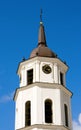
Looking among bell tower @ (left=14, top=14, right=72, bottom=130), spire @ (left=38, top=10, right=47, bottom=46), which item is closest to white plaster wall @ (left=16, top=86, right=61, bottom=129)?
bell tower @ (left=14, top=14, right=72, bottom=130)

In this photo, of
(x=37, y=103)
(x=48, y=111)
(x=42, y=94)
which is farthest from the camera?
(x=42, y=94)

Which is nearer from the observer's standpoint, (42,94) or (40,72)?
(42,94)

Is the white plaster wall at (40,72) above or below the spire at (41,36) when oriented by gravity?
below

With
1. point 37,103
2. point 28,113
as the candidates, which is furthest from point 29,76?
point 28,113

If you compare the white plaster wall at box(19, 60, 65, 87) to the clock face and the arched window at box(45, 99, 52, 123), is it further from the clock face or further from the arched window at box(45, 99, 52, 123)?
the arched window at box(45, 99, 52, 123)

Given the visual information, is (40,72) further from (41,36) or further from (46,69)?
(41,36)

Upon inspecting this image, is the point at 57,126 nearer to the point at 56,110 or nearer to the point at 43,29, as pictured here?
the point at 56,110

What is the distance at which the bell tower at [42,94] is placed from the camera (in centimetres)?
4331

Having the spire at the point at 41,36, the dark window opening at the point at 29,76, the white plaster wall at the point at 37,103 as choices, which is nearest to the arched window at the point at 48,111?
the white plaster wall at the point at 37,103

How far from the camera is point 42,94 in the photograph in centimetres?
4456

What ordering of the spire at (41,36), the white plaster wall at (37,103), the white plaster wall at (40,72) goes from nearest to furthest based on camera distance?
1. the white plaster wall at (37,103)
2. the white plaster wall at (40,72)
3. the spire at (41,36)

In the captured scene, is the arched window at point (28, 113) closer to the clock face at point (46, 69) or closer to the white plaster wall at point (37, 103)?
the white plaster wall at point (37, 103)

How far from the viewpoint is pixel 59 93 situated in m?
45.0

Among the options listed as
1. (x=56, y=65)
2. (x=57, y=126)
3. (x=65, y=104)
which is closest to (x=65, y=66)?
(x=56, y=65)
